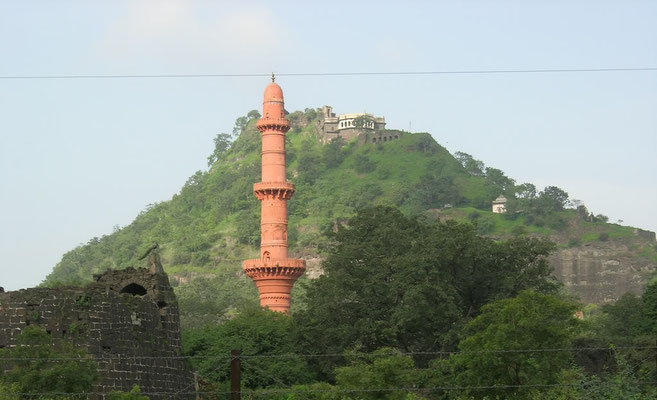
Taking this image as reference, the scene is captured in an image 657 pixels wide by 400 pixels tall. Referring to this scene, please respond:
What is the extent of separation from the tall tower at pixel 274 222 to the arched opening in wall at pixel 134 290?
103ft

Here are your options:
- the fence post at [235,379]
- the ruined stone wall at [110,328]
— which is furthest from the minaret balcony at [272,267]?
the fence post at [235,379]

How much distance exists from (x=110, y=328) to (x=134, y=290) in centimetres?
472

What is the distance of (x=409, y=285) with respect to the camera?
200 feet

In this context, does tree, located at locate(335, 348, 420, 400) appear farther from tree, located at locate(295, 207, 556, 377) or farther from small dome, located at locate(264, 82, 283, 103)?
small dome, located at locate(264, 82, 283, 103)

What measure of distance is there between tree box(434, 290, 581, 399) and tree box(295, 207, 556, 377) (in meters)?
7.68

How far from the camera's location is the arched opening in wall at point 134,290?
4451 cm

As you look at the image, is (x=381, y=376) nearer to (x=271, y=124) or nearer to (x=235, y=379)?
(x=235, y=379)

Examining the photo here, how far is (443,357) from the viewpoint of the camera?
5925 centimetres

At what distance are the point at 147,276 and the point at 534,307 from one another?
48.9ft

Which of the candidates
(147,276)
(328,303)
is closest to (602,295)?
(328,303)

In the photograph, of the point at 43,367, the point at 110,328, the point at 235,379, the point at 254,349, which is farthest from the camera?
the point at 254,349

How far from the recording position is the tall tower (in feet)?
251

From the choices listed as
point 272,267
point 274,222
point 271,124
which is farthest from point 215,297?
point 272,267

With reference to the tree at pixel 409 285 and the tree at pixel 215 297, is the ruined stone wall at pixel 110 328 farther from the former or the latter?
the tree at pixel 215 297
